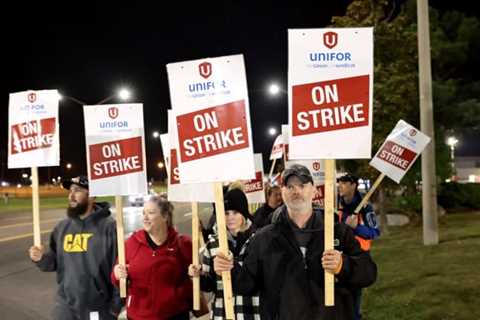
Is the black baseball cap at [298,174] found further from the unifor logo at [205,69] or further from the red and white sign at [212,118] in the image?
the unifor logo at [205,69]

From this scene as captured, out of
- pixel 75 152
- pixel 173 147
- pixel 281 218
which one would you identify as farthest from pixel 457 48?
pixel 75 152

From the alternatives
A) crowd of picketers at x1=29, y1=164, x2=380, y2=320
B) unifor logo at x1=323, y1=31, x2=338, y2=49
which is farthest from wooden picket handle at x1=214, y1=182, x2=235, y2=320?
unifor logo at x1=323, y1=31, x2=338, y2=49

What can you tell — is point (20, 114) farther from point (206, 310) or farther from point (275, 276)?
point (275, 276)

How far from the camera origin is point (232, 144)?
400cm

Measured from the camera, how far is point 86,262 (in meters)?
5.14

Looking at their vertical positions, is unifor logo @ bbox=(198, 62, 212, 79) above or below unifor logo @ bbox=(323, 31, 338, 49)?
below

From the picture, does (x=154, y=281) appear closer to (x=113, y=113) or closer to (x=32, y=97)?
(x=113, y=113)

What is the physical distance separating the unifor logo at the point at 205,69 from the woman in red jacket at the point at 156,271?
1.34 metres

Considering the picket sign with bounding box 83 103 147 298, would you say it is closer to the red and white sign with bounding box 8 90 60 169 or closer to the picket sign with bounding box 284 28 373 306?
the red and white sign with bounding box 8 90 60 169

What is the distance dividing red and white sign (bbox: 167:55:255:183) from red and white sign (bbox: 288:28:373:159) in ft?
1.16

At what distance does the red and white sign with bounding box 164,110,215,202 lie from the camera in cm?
517

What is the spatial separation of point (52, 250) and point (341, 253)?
2.99 meters

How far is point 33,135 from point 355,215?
362 centimetres

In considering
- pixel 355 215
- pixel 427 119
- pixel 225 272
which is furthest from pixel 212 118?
pixel 427 119
